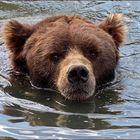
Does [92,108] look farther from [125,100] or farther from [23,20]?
[23,20]

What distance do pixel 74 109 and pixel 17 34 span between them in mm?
1736

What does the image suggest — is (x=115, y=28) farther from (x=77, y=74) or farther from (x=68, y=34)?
(x=77, y=74)

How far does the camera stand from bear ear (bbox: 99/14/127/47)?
26.4 ft

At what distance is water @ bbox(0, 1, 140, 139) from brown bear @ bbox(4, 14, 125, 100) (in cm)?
16

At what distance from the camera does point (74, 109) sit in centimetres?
651

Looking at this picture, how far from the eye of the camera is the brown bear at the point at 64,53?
6.72m

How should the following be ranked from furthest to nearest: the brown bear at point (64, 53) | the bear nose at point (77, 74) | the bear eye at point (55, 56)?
the bear eye at point (55, 56) < the brown bear at point (64, 53) < the bear nose at point (77, 74)

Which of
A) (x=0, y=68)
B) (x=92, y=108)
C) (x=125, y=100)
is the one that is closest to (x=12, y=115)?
(x=92, y=108)

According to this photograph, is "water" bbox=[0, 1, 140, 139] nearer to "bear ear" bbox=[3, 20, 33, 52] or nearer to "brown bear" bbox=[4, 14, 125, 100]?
"brown bear" bbox=[4, 14, 125, 100]

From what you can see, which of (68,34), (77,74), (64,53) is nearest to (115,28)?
(68,34)

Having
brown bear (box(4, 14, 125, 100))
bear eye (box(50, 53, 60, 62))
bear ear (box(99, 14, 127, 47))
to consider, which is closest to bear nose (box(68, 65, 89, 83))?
brown bear (box(4, 14, 125, 100))

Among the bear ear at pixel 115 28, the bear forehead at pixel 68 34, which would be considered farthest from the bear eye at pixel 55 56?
the bear ear at pixel 115 28

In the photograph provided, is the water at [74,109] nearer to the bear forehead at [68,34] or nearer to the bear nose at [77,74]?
the bear nose at [77,74]

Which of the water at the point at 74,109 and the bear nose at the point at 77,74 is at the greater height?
the bear nose at the point at 77,74
